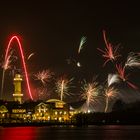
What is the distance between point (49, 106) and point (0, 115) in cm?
1318

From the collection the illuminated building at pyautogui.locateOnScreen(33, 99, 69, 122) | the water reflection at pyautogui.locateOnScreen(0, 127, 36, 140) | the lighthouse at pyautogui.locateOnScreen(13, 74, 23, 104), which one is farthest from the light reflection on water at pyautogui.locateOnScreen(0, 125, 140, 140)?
the lighthouse at pyautogui.locateOnScreen(13, 74, 23, 104)

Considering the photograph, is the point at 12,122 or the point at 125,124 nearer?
the point at 12,122

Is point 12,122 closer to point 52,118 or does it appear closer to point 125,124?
point 52,118

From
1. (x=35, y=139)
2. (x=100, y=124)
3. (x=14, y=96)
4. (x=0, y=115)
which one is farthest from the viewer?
(x=100, y=124)

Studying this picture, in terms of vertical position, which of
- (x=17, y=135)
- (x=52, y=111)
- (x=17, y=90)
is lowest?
(x=17, y=135)

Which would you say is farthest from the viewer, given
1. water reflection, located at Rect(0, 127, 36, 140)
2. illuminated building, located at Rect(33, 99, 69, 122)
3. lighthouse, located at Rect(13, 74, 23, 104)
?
lighthouse, located at Rect(13, 74, 23, 104)

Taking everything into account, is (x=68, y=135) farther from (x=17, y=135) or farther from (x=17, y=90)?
(x=17, y=90)

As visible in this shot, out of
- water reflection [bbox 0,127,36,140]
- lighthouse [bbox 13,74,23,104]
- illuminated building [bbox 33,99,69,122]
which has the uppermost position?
lighthouse [bbox 13,74,23,104]

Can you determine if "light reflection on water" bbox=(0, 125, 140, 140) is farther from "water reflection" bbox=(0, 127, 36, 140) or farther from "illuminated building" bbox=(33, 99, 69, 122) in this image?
"illuminated building" bbox=(33, 99, 69, 122)

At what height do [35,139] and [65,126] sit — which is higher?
[65,126]

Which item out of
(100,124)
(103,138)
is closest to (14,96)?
(100,124)

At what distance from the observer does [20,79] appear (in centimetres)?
17650

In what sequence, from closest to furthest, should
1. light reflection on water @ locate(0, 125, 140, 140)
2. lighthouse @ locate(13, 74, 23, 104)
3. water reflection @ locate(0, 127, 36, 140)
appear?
water reflection @ locate(0, 127, 36, 140), light reflection on water @ locate(0, 125, 140, 140), lighthouse @ locate(13, 74, 23, 104)

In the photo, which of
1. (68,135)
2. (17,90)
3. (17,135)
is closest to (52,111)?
(17,90)
